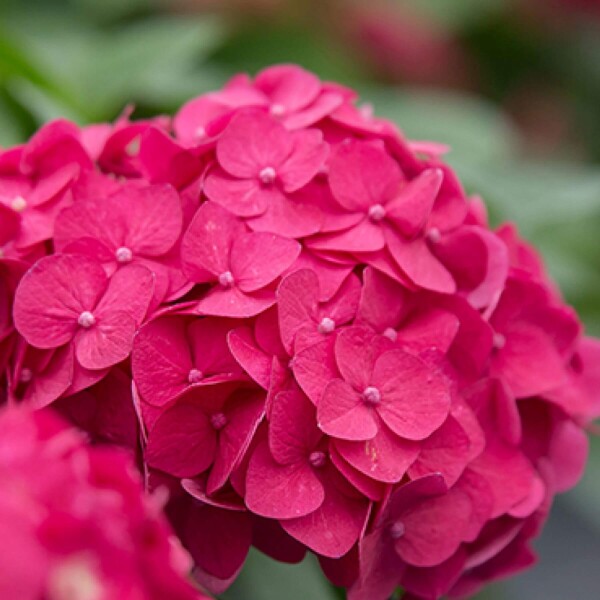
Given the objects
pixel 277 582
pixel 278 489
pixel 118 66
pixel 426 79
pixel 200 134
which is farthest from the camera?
pixel 426 79

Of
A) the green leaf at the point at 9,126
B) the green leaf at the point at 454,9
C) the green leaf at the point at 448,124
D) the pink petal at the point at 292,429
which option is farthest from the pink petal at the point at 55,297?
the green leaf at the point at 454,9

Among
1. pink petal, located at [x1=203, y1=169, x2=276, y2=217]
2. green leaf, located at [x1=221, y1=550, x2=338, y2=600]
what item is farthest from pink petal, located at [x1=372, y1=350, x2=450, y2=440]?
green leaf, located at [x1=221, y1=550, x2=338, y2=600]

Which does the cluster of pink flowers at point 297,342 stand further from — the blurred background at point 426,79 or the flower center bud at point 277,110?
the blurred background at point 426,79

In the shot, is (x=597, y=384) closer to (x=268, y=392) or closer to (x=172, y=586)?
(x=268, y=392)

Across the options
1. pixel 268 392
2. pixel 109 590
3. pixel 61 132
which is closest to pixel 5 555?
pixel 109 590

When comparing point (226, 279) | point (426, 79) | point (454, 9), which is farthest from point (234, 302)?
point (454, 9)

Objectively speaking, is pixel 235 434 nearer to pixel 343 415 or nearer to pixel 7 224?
pixel 343 415
